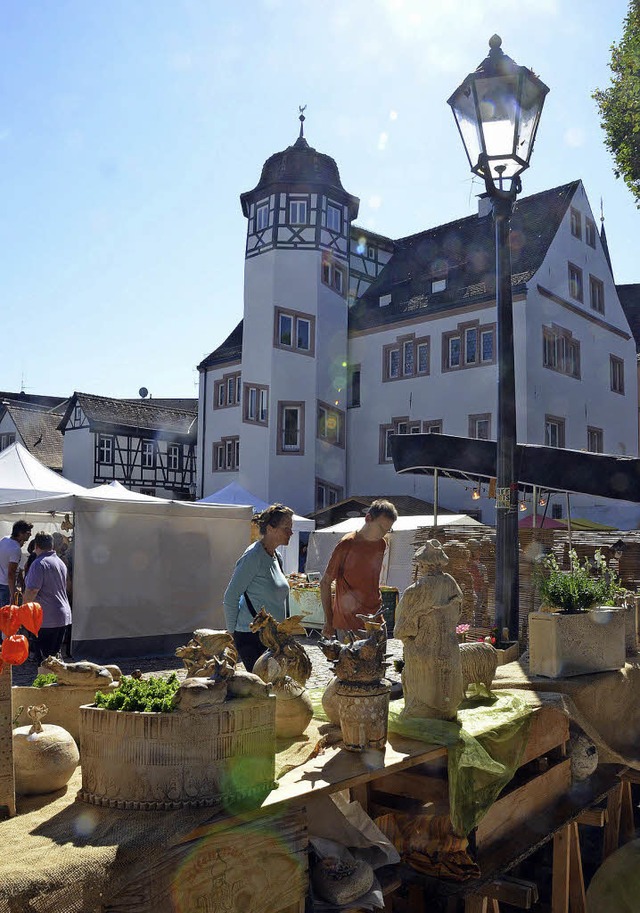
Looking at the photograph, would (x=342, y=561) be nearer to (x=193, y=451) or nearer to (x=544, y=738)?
(x=544, y=738)

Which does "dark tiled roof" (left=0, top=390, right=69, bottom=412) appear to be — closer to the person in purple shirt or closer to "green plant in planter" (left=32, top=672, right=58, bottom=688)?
the person in purple shirt

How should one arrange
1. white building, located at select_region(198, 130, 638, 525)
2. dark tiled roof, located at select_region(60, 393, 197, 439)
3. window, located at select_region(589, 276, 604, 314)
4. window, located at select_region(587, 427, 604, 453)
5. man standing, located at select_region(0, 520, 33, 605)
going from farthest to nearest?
dark tiled roof, located at select_region(60, 393, 197, 439) → window, located at select_region(589, 276, 604, 314) → window, located at select_region(587, 427, 604, 453) → white building, located at select_region(198, 130, 638, 525) → man standing, located at select_region(0, 520, 33, 605)

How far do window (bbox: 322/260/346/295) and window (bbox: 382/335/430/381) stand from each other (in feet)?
9.59

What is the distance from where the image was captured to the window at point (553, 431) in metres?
24.5

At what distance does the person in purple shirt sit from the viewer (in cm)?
854

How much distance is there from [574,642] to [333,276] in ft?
83.4

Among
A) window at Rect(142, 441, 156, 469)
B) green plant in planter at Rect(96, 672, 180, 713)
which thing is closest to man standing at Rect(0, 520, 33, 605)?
green plant in planter at Rect(96, 672, 180, 713)

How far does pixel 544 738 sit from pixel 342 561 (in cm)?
154

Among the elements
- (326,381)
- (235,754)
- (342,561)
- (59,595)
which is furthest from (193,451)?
(235,754)

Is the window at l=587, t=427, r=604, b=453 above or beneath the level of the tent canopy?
above

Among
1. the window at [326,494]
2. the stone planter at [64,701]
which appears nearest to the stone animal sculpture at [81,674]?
the stone planter at [64,701]

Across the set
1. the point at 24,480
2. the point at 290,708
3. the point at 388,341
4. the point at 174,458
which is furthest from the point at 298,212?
the point at 290,708

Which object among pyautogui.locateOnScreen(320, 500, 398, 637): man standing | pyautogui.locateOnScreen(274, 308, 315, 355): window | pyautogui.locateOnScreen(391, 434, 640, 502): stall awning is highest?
pyautogui.locateOnScreen(274, 308, 315, 355): window

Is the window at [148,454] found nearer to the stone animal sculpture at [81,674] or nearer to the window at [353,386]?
the window at [353,386]
